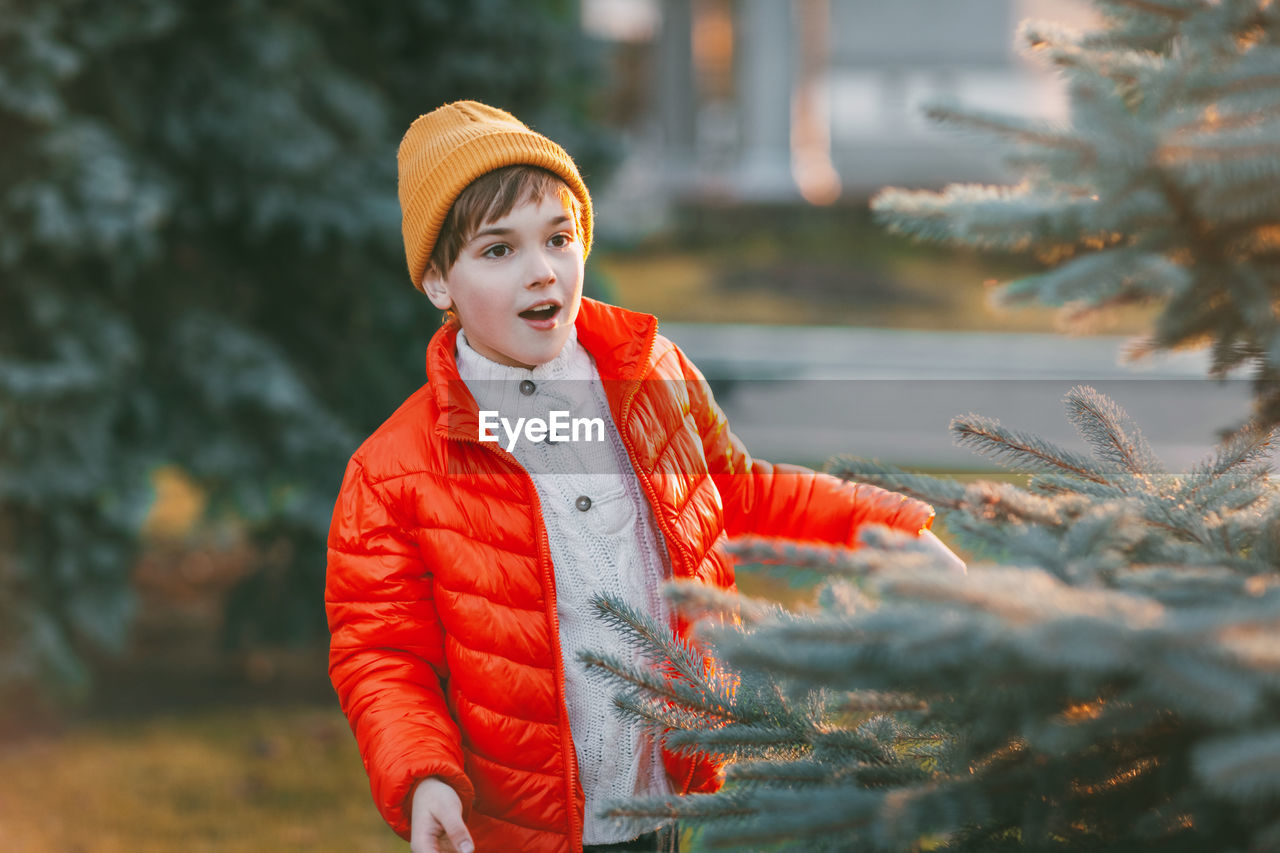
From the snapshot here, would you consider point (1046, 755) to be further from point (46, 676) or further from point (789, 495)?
point (46, 676)

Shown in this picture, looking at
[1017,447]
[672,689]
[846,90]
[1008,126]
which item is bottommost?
[672,689]

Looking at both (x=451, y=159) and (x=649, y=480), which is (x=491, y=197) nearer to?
(x=451, y=159)

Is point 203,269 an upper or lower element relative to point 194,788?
upper

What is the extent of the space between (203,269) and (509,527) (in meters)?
3.09

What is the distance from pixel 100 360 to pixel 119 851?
1.65 metres

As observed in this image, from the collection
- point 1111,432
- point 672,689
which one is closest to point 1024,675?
point 672,689

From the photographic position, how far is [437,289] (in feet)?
5.20

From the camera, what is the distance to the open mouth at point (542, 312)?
1.48 metres

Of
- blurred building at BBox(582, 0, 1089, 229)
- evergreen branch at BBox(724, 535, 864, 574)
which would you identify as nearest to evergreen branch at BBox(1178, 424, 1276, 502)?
evergreen branch at BBox(724, 535, 864, 574)

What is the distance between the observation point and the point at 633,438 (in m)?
1.55

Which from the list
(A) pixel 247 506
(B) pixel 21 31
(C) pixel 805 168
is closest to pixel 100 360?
(A) pixel 247 506

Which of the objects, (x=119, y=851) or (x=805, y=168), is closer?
(x=119, y=851)

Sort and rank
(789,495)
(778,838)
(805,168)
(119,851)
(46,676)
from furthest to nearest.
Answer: (805,168) → (46,676) → (119,851) → (789,495) → (778,838)

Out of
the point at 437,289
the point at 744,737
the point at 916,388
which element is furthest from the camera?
the point at 916,388
